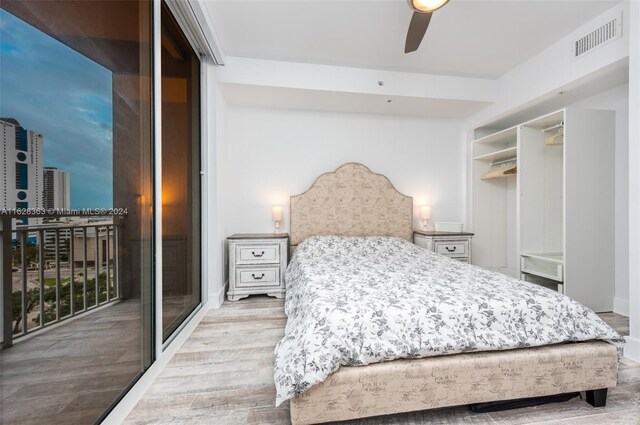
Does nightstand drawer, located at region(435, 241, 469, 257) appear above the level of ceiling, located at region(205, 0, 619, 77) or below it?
below

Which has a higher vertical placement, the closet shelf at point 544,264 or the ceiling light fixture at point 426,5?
the ceiling light fixture at point 426,5

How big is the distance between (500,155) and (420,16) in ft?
8.43

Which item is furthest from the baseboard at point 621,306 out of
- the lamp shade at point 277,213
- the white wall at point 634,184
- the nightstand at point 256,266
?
the lamp shade at point 277,213

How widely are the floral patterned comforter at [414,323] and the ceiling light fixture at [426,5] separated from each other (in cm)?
176

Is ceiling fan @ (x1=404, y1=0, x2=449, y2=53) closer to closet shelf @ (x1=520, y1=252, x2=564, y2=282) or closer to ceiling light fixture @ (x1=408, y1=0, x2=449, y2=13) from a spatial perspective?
ceiling light fixture @ (x1=408, y1=0, x2=449, y2=13)

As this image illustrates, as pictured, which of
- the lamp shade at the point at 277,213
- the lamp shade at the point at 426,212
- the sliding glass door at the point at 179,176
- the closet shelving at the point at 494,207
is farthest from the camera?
the closet shelving at the point at 494,207

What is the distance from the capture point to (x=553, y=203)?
→ 10.2 feet

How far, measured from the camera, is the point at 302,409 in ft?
3.76

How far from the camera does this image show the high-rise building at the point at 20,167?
0.82m

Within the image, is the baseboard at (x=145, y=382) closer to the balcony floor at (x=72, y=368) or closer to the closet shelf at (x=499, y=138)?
the balcony floor at (x=72, y=368)

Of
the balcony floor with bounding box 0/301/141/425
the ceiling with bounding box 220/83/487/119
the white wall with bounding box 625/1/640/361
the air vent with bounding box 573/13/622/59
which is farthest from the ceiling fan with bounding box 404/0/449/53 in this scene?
the balcony floor with bounding box 0/301/141/425

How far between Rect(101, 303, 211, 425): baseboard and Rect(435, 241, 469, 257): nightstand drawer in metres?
2.90

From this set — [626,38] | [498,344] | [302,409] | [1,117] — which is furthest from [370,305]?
[626,38]

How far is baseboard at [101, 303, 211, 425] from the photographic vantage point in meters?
1.29
